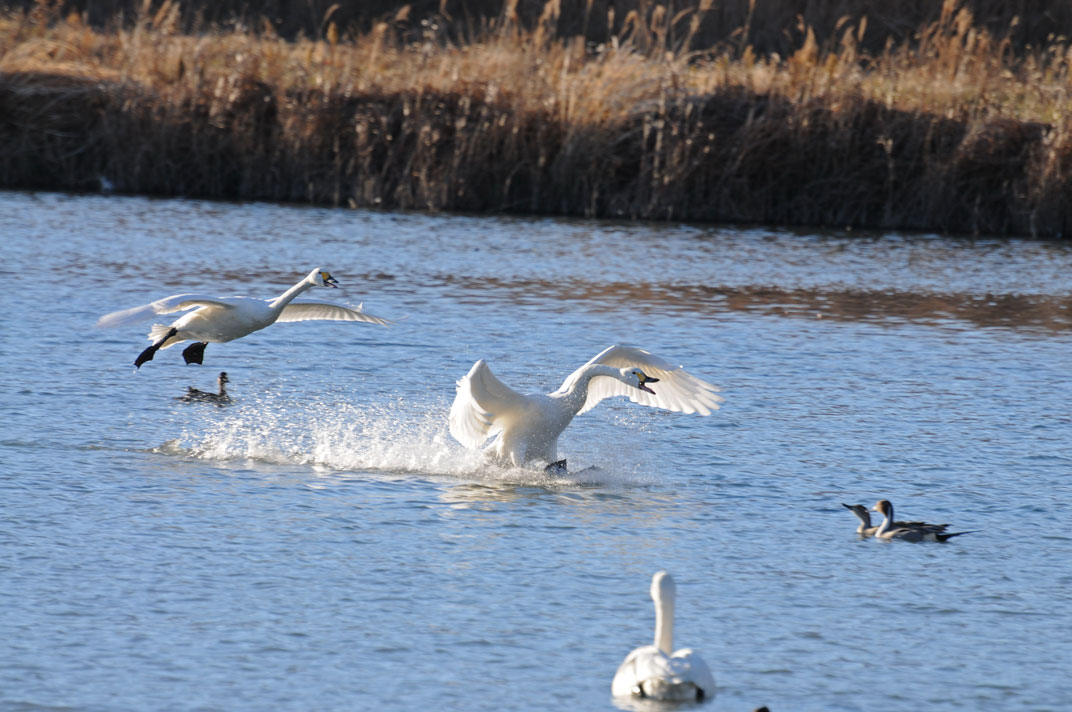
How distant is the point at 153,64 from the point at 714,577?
1587 centimetres

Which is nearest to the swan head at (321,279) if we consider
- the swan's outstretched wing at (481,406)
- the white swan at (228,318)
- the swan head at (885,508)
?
the white swan at (228,318)

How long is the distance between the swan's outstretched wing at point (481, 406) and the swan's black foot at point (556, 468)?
0.35 m

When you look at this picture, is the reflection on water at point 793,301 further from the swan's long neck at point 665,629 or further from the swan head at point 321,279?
the swan's long neck at point 665,629

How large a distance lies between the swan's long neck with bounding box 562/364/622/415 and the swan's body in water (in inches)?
119

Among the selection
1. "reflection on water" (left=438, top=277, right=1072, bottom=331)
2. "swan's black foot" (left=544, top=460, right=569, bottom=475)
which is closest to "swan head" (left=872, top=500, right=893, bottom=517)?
"swan's black foot" (left=544, top=460, right=569, bottom=475)

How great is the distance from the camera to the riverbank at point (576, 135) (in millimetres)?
20047

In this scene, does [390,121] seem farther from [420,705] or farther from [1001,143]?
[420,705]

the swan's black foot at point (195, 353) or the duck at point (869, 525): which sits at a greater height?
the swan's black foot at point (195, 353)

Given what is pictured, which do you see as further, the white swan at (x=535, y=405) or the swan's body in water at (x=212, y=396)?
the swan's body in water at (x=212, y=396)

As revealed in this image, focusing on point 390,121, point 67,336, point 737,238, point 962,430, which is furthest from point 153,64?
point 962,430

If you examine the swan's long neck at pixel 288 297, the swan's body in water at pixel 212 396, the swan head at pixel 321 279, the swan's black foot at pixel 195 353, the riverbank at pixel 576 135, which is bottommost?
the swan's body in water at pixel 212 396

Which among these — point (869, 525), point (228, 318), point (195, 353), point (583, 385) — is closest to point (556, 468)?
point (583, 385)

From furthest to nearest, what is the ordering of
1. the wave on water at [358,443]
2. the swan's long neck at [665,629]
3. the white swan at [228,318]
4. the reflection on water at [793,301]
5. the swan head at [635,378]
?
the reflection on water at [793,301], the white swan at [228,318], the wave on water at [358,443], the swan head at [635,378], the swan's long neck at [665,629]

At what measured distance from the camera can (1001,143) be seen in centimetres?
1998
